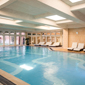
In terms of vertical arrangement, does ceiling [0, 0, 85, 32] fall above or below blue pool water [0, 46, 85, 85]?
above

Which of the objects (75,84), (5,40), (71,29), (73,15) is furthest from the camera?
(5,40)

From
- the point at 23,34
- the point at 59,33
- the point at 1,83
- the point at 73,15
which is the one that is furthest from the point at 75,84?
the point at 23,34

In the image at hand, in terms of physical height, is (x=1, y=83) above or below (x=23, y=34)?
below

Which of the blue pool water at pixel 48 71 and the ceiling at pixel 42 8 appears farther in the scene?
the ceiling at pixel 42 8

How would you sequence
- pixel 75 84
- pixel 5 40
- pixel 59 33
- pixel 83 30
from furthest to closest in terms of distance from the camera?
pixel 5 40 → pixel 59 33 → pixel 83 30 → pixel 75 84

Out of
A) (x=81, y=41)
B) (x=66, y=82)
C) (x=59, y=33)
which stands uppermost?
(x=59, y=33)

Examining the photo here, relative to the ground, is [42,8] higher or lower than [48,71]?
higher

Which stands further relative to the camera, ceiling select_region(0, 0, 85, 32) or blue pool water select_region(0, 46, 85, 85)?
ceiling select_region(0, 0, 85, 32)

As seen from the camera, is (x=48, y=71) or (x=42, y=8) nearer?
(x=48, y=71)

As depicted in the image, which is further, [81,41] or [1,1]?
[81,41]

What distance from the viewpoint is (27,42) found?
20594 mm

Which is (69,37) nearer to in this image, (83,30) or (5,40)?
(83,30)

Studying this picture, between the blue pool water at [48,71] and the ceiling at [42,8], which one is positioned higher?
the ceiling at [42,8]

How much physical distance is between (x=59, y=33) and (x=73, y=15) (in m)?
11.2
